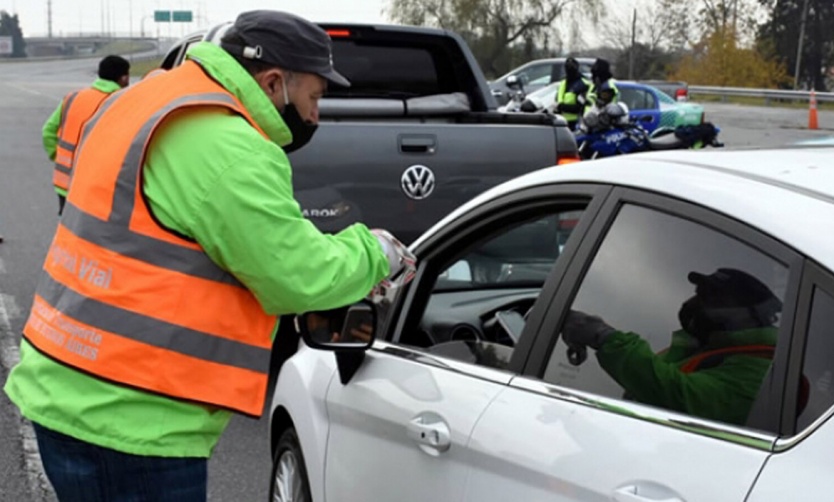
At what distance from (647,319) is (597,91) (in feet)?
40.2

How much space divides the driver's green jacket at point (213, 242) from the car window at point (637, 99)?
19422 millimetres

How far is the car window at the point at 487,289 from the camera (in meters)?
3.36

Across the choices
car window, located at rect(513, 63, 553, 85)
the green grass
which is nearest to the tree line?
the green grass

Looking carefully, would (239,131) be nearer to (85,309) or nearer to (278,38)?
(278,38)

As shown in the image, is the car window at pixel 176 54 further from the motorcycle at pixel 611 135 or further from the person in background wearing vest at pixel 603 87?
the person in background wearing vest at pixel 603 87

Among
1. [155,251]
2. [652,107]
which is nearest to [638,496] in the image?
[155,251]

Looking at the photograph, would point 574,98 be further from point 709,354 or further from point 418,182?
point 709,354

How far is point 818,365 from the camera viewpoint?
2.10 metres

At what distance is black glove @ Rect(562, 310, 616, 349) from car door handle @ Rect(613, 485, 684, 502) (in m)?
0.54

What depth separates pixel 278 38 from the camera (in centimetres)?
279

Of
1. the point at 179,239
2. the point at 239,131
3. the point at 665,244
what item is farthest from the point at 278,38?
the point at 665,244

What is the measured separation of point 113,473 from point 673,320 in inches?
49.4

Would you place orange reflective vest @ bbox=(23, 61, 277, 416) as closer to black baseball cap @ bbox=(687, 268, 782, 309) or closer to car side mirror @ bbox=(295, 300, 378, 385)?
car side mirror @ bbox=(295, 300, 378, 385)

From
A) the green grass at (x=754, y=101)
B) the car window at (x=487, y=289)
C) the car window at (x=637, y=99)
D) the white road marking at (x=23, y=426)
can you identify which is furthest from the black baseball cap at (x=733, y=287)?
the green grass at (x=754, y=101)
